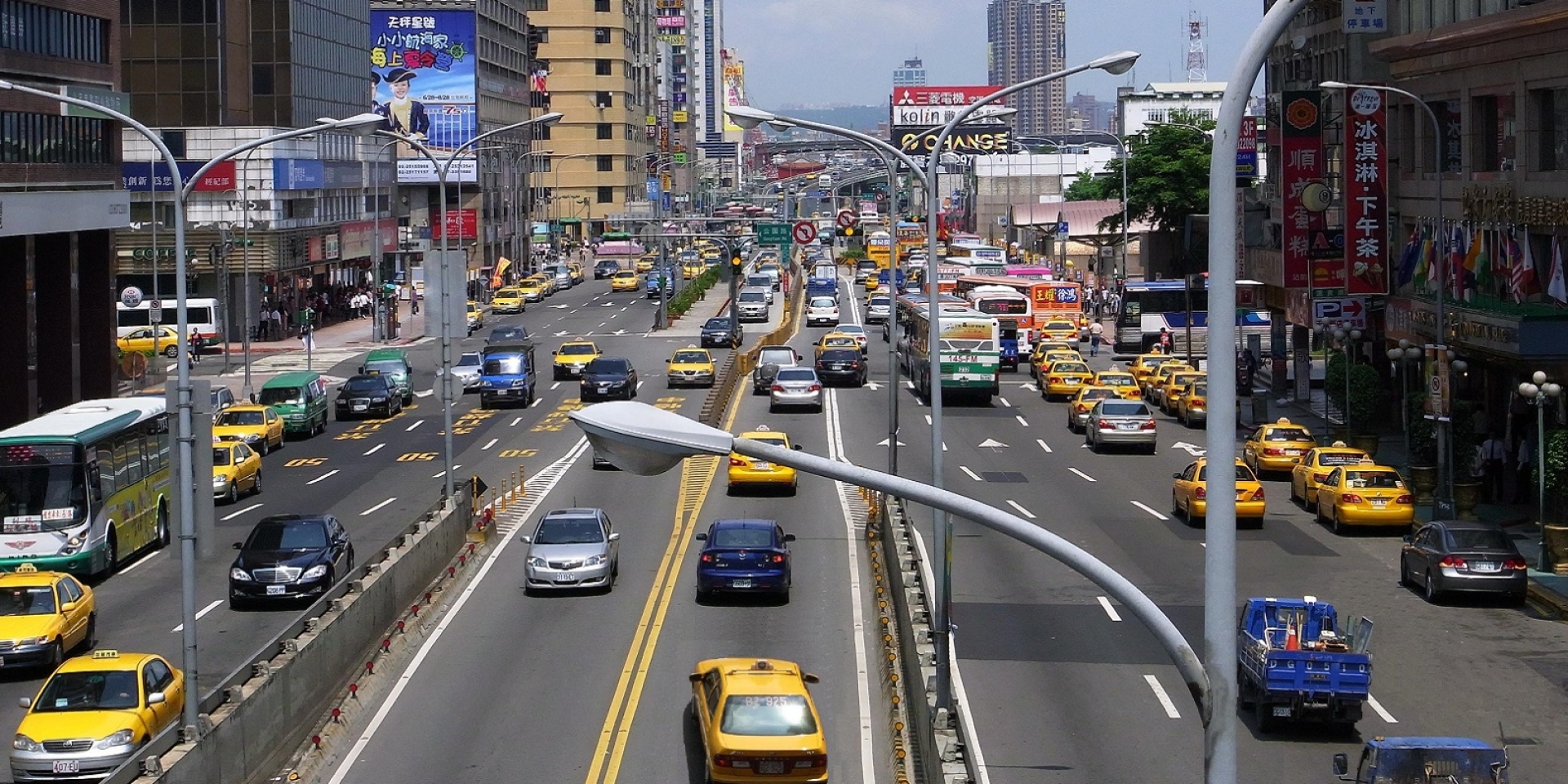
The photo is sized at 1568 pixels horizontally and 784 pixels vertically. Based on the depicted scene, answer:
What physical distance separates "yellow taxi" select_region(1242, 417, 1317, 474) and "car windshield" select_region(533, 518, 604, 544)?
19064 millimetres

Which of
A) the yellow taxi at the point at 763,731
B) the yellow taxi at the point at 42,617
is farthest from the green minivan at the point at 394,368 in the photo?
the yellow taxi at the point at 763,731

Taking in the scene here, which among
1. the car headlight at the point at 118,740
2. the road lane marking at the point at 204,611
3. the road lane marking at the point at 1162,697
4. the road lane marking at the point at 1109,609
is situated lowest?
the road lane marking at the point at 1162,697

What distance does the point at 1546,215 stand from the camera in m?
41.4

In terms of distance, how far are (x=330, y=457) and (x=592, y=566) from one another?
20.8 m

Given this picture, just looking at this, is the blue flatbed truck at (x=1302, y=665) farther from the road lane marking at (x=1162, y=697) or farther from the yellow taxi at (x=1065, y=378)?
the yellow taxi at (x=1065, y=378)

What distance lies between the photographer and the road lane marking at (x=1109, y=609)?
98.3 ft

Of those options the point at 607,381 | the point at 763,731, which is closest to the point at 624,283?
the point at 607,381

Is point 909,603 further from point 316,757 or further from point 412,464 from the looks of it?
point 412,464

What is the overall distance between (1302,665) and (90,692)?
1467cm

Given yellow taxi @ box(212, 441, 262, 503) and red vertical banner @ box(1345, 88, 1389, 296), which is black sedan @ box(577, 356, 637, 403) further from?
red vertical banner @ box(1345, 88, 1389, 296)

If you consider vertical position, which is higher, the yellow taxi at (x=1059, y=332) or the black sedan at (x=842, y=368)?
the yellow taxi at (x=1059, y=332)

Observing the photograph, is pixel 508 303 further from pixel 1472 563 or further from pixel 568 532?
pixel 1472 563

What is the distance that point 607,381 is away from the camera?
196ft

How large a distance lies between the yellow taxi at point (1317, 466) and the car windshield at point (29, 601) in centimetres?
2586
